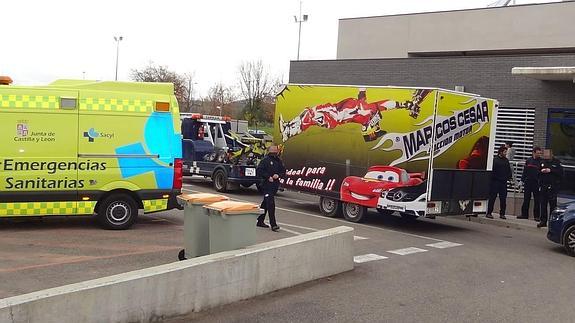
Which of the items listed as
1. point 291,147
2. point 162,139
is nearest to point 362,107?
point 291,147

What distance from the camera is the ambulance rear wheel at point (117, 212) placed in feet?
31.9

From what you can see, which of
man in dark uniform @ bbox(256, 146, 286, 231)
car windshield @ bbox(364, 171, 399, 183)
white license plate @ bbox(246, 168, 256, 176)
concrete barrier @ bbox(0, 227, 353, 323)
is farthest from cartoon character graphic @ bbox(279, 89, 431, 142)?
concrete barrier @ bbox(0, 227, 353, 323)

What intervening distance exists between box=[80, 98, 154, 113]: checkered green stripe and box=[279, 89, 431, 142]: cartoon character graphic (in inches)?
169

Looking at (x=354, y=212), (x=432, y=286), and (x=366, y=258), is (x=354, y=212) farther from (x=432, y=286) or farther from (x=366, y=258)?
(x=432, y=286)

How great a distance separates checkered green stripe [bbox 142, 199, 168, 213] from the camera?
32.8 feet

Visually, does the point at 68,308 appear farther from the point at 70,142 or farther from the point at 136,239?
the point at 70,142

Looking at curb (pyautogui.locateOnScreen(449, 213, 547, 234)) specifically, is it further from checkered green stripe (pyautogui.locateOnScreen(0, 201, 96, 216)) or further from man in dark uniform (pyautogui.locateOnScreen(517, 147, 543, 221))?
checkered green stripe (pyautogui.locateOnScreen(0, 201, 96, 216))

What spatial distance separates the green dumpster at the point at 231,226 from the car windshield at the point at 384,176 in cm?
544

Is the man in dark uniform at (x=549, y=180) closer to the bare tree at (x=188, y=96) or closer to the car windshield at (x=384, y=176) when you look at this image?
the car windshield at (x=384, y=176)

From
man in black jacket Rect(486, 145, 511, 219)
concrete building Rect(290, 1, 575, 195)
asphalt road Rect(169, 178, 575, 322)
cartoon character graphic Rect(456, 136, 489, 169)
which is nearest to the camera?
asphalt road Rect(169, 178, 575, 322)

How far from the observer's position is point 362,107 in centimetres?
1211

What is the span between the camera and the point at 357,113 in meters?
12.2

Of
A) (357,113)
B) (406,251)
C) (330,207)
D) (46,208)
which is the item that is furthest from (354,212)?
(46,208)

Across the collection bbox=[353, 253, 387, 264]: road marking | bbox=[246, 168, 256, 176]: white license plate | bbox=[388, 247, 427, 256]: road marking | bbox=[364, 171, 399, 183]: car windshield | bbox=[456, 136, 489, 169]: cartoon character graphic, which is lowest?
bbox=[388, 247, 427, 256]: road marking
